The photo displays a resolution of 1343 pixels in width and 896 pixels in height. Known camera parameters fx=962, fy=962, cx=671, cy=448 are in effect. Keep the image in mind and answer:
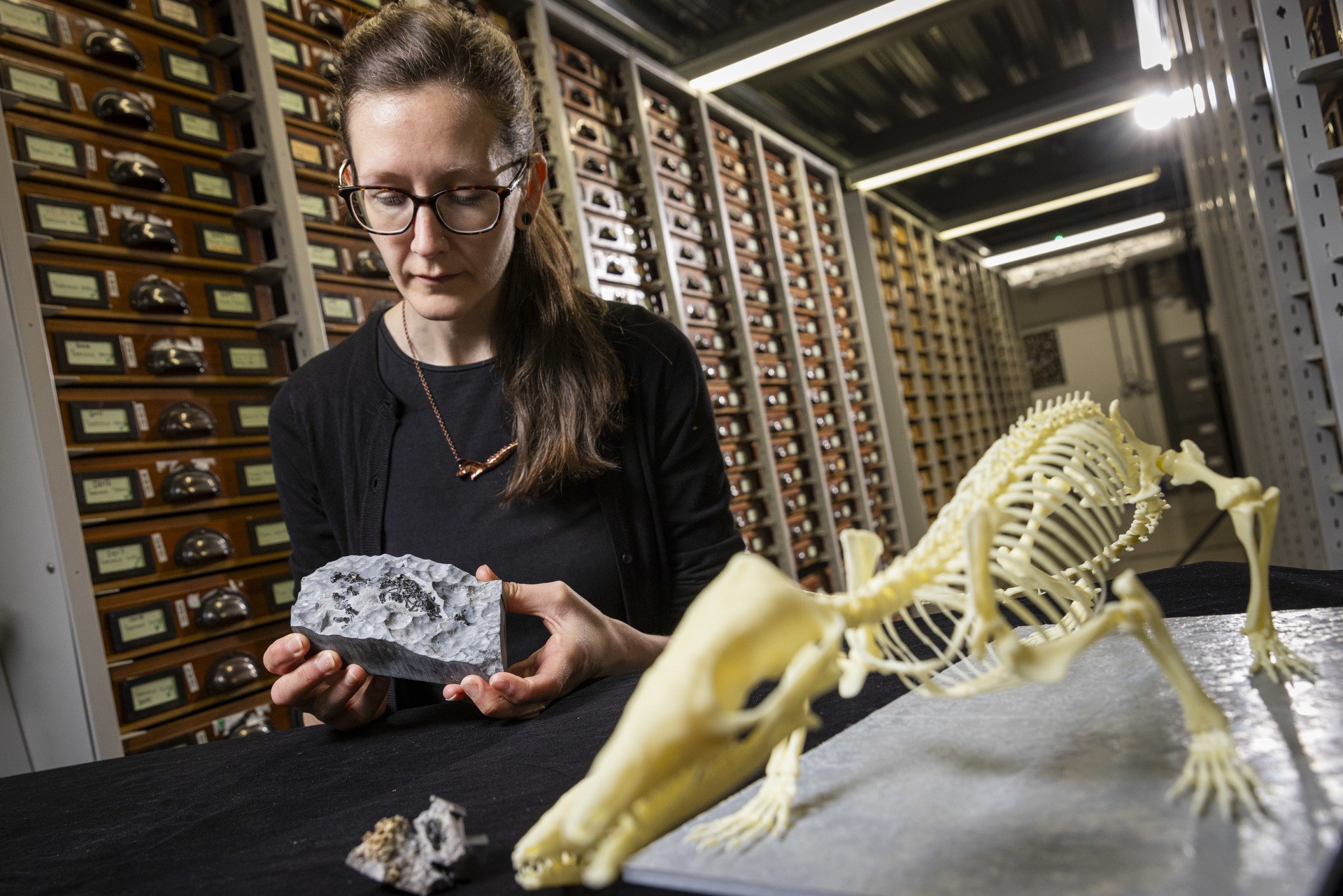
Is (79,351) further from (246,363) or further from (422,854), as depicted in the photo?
(422,854)

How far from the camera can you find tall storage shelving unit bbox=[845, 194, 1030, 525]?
776 cm

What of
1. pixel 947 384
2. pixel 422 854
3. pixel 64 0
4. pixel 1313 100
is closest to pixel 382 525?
pixel 422 854

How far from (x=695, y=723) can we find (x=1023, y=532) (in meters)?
0.50

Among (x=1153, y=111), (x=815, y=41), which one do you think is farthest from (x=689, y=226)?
(x=1153, y=111)

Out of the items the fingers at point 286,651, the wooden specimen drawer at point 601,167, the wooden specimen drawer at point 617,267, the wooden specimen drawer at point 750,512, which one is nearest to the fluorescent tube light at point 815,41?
the wooden specimen drawer at point 601,167

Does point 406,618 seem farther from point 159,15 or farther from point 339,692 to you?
point 159,15

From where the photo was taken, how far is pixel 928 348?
28.9ft

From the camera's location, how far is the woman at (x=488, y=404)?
138cm

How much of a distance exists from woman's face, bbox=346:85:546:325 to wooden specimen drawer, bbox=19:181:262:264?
1.22 m

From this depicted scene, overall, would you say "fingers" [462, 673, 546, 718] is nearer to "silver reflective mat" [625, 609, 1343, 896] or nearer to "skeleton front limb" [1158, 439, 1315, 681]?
"silver reflective mat" [625, 609, 1343, 896]

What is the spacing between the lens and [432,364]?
1689 mm

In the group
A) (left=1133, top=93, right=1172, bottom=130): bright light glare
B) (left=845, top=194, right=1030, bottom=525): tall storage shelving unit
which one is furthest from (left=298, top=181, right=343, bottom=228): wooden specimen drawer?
(left=1133, top=93, right=1172, bottom=130): bright light glare

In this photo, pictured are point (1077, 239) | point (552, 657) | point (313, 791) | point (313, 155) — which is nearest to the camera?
point (313, 791)

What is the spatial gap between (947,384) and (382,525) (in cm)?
836
